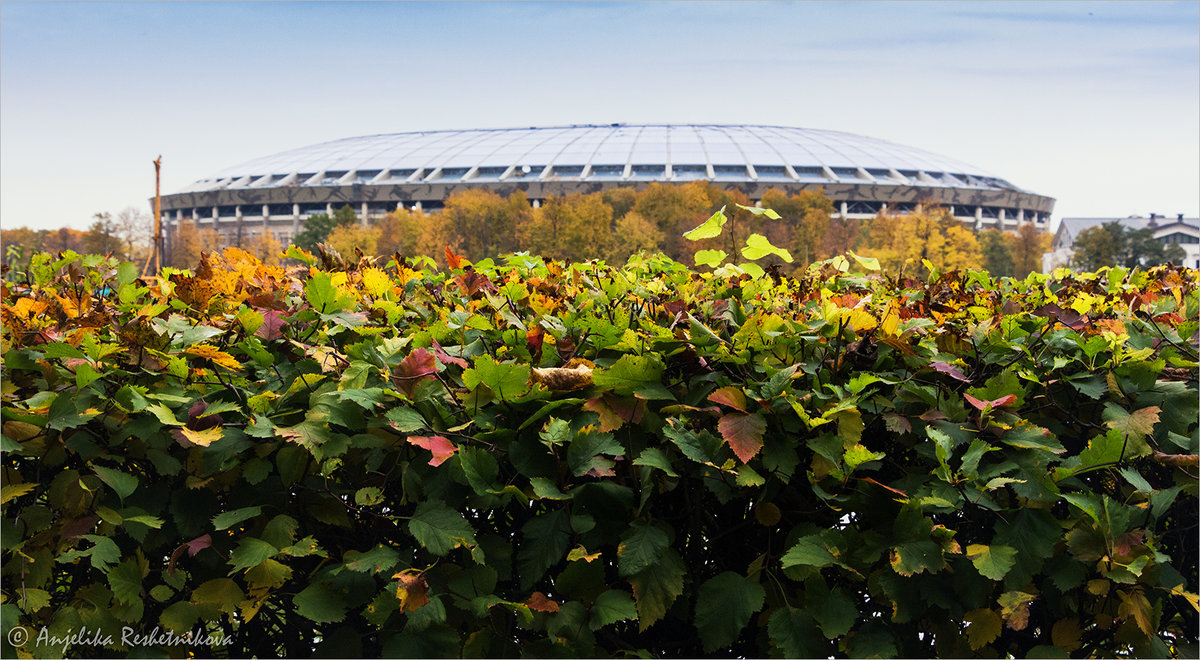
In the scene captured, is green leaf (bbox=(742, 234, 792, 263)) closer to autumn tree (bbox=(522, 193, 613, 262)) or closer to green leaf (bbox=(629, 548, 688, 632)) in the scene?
green leaf (bbox=(629, 548, 688, 632))

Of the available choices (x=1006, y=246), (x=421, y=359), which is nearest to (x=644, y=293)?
(x=421, y=359)

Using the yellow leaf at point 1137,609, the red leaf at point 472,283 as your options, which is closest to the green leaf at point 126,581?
the red leaf at point 472,283

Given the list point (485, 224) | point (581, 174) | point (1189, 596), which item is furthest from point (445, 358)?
point (581, 174)

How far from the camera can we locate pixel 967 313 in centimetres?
256

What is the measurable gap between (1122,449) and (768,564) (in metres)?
0.80

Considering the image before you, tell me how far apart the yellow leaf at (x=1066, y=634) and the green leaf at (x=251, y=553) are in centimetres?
179

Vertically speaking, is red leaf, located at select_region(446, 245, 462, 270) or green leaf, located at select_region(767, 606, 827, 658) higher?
red leaf, located at select_region(446, 245, 462, 270)

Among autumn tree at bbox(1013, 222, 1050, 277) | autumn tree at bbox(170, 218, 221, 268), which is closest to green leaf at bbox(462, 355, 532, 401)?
autumn tree at bbox(1013, 222, 1050, 277)

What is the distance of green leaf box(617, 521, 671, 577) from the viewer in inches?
72.6

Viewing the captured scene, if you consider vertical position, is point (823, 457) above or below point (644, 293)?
below

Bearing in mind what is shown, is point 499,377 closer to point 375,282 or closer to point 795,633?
point 795,633

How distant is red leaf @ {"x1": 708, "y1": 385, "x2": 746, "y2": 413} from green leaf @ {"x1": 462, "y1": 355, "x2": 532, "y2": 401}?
404 millimetres

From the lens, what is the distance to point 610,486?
1903mm

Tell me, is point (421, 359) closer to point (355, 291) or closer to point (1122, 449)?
point (355, 291)
